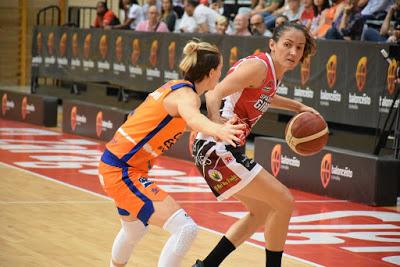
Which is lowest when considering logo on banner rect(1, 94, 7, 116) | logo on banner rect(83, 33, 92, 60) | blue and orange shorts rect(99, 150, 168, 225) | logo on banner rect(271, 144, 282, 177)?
logo on banner rect(1, 94, 7, 116)

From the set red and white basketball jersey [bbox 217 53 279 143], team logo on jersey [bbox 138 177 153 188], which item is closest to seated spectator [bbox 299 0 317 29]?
red and white basketball jersey [bbox 217 53 279 143]

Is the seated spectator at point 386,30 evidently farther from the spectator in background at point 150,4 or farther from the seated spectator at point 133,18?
the seated spectator at point 133,18

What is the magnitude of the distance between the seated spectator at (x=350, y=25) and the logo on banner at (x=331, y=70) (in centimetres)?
55

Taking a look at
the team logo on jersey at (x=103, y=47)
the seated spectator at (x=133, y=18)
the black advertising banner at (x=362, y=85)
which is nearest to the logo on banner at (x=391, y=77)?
the black advertising banner at (x=362, y=85)

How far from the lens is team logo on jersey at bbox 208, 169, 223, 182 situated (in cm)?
591

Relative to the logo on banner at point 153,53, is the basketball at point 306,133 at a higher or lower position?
higher

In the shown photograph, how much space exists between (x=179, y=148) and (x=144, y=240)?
5805mm

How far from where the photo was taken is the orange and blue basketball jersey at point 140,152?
5.23 metres

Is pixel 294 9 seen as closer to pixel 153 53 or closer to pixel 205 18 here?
pixel 205 18

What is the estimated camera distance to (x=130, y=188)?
17.2ft

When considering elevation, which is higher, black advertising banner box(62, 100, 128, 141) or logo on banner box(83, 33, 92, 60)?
logo on banner box(83, 33, 92, 60)

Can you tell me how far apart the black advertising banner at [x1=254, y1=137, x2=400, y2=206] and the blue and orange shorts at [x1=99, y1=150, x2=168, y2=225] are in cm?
523

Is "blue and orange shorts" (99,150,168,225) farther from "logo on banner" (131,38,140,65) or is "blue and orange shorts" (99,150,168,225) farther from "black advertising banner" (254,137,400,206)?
"logo on banner" (131,38,140,65)

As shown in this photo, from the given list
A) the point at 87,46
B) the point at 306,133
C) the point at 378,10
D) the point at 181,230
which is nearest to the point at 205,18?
the point at 87,46
